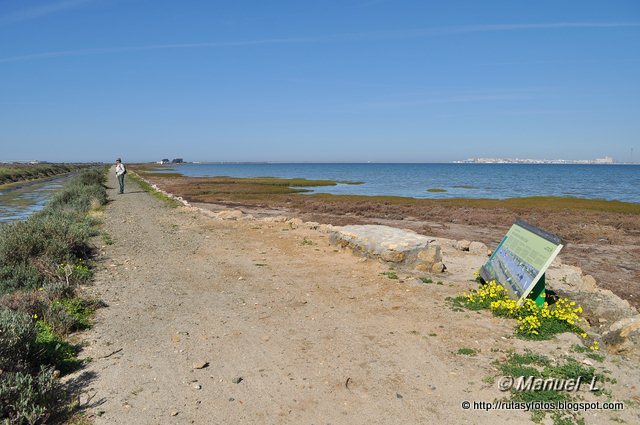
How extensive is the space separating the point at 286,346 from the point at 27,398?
313 centimetres

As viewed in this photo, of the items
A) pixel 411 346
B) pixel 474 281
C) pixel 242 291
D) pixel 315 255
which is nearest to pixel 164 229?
pixel 315 255

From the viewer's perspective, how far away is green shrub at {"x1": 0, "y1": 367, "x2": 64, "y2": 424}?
4281 millimetres

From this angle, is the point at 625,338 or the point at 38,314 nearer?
the point at 625,338

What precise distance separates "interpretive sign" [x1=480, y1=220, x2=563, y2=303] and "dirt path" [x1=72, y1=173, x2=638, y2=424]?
0.75 metres

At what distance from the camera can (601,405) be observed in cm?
484

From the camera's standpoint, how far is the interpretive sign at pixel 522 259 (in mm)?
7262

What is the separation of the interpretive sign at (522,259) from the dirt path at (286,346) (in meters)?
0.75

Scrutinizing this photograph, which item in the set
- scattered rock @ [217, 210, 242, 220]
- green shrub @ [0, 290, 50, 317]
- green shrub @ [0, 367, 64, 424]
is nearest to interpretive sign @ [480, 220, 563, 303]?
green shrub @ [0, 367, 64, 424]

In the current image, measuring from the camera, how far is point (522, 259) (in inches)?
315

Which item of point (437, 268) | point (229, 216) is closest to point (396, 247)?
point (437, 268)

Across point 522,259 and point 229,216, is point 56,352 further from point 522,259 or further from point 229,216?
point 229,216

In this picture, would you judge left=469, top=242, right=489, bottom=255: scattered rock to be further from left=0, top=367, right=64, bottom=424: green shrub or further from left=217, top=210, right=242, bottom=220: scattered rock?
left=0, top=367, right=64, bottom=424: green shrub

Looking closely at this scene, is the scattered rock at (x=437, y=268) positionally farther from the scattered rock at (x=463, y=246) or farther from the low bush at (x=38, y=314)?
the low bush at (x=38, y=314)

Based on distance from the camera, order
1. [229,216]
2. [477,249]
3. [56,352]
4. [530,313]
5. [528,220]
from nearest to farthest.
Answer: [56,352]
[530,313]
[477,249]
[229,216]
[528,220]
